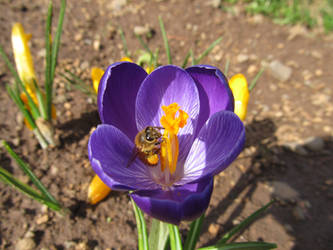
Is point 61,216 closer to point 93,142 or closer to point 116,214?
point 116,214

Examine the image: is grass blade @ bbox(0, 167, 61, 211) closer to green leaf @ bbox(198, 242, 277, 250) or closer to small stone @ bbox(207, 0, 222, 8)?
green leaf @ bbox(198, 242, 277, 250)

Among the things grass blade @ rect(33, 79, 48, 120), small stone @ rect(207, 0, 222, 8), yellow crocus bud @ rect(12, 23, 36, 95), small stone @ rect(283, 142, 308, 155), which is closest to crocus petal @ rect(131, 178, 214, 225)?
grass blade @ rect(33, 79, 48, 120)

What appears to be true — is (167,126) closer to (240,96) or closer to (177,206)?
(177,206)

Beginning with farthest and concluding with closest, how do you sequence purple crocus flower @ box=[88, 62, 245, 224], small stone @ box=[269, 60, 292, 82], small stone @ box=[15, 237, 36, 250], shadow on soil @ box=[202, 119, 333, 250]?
small stone @ box=[269, 60, 292, 82] < shadow on soil @ box=[202, 119, 333, 250] < small stone @ box=[15, 237, 36, 250] < purple crocus flower @ box=[88, 62, 245, 224]

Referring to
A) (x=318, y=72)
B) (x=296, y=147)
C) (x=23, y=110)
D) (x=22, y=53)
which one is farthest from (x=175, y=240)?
(x=318, y=72)

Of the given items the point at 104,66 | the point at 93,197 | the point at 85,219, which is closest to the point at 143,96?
the point at 93,197

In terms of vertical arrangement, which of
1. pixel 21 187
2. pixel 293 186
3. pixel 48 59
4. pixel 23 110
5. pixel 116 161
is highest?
pixel 48 59

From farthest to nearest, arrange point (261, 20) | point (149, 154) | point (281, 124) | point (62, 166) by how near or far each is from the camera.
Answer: point (261, 20), point (281, 124), point (62, 166), point (149, 154)
